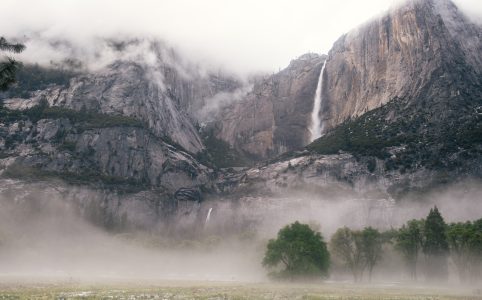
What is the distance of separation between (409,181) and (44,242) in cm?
15078

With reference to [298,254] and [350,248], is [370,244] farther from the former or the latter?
[298,254]

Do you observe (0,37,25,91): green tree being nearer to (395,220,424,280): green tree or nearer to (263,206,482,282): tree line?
(263,206,482,282): tree line

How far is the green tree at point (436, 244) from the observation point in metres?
104

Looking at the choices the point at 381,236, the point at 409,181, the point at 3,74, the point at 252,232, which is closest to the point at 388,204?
the point at 409,181

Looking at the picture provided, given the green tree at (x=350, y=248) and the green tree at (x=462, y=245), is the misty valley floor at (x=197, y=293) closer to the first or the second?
the green tree at (x=462, y=245)

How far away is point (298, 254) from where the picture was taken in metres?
97.4

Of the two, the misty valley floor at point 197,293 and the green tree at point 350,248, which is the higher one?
the green tree at point 350,248

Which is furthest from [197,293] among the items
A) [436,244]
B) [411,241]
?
[436,244]

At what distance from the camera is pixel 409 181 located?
656 feet

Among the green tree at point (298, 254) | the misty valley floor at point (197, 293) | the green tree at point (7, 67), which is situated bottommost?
the misty valley floor at point (197, 293)

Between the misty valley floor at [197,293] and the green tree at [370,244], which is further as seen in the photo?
the green tree at [370,244]

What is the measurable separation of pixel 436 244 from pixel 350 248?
1899 cm

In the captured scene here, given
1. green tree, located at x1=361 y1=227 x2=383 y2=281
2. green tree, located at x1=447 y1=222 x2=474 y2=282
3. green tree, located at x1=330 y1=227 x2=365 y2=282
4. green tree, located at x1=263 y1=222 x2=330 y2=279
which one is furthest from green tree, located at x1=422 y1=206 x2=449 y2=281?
green tree, located at x1=263 y1=222 x2=330 y2=279

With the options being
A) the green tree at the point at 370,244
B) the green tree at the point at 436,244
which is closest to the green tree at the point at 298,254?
the green tree at the point at 370,244
